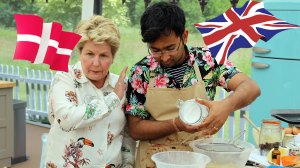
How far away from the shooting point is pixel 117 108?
1981 mm

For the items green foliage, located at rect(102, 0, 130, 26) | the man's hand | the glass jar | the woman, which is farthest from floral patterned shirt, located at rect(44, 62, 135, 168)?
green foliage, located at rect(102, 0, 130, 26)

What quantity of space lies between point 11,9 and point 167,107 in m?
7.82

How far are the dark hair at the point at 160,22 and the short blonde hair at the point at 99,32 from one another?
0.16m

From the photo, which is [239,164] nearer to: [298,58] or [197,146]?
[197,146]

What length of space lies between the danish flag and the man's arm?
1.75 ft

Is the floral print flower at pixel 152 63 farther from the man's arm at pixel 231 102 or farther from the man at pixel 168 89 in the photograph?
the man's arm at pixel 231 102

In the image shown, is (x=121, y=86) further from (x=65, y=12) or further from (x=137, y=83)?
(x=65, y=12)

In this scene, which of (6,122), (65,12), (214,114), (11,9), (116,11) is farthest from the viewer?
(11,9)

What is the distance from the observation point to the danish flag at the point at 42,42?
1526mm

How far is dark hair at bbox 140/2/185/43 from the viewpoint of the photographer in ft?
5.82

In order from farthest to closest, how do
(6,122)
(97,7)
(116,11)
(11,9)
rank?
(11,9), (116,11), (97,7), (6,122)

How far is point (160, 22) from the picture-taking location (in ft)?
5.88

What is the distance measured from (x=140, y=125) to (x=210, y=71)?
40cm

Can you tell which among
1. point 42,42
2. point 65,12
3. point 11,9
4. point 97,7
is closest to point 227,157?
point 42,42
